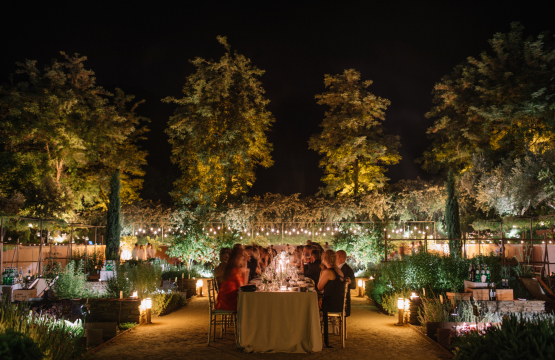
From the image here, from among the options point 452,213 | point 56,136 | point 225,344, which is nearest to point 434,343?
point 225,344

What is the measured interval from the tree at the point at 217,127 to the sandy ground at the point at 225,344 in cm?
1557

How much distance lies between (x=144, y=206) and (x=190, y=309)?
15794 millimetres

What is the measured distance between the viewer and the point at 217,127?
24.0 m

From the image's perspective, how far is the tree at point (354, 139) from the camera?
81.0 ft

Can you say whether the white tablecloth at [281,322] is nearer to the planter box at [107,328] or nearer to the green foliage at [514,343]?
the green foliage at [514,343]

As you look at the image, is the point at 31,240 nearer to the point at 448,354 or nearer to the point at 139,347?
the point at 139,347

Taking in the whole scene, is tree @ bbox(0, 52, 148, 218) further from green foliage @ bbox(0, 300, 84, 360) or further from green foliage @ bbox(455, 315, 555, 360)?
green foliage @ bbox(455, 315, 555, 360)

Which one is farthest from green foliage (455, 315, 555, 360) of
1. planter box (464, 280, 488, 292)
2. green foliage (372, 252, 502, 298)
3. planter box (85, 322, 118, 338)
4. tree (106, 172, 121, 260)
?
tree (106, 172, 121, 260)

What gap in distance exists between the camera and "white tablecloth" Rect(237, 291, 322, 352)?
225 inches

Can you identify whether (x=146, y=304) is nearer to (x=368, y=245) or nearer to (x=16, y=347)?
(x=16, y=347)

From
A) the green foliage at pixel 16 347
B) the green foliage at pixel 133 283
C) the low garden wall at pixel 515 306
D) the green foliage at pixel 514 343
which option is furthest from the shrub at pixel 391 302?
the green foliage at pixel 16 347

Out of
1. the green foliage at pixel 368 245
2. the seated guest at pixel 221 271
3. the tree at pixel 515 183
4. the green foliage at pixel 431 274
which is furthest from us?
the tree at pixel 515 183

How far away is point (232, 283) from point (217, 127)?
1820cm

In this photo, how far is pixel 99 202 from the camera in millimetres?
26906
